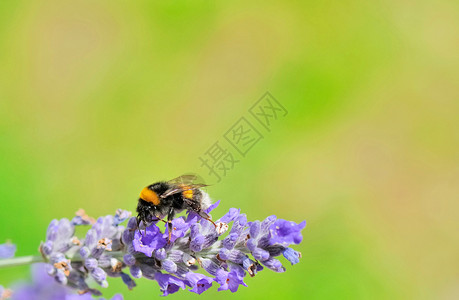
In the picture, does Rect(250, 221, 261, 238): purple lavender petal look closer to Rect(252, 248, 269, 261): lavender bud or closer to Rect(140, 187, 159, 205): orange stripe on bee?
Rect(252, 248, 269, 261): lavender bud

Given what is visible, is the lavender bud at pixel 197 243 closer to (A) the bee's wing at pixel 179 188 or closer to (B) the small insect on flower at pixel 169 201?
(B) the small insect on flower at pixel 169 201

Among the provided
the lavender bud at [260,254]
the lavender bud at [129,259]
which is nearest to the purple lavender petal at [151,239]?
the lavender bud at [129,259]

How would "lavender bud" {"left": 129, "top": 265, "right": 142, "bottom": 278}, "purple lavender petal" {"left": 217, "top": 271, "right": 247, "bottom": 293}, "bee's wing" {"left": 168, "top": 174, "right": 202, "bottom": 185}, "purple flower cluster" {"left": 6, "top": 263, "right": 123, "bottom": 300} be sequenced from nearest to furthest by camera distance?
"purple lavender petal" {"left": 217, "top": 271, "right": 247, "bottom": 293} → "lavender bud" {"left": 129, "top": 265, "right": 142, "bottom": 278} → "bee's wing" {"left": 168, "top": 174, "right": 202, "bottom": 185} → "purple flower cluster" {"left": 6, "top": 263, "right": 123, "bottom": 300}

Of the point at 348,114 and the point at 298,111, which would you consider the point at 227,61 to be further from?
the point at 348,114

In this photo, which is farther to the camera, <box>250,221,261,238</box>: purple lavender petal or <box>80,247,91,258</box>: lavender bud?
<box>80,247,91,258</box>: lavender bud

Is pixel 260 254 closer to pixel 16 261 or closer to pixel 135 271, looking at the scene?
pixel 135 271

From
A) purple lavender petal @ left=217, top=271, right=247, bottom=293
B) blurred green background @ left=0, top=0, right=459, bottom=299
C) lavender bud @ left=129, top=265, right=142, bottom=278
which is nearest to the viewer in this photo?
purple lavender petal @ left=217, top=271, right=247, bottom=293

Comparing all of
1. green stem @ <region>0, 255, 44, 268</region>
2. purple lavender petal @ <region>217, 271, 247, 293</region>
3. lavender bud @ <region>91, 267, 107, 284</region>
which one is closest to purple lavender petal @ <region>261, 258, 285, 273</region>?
purple lavender petal @ <region>217, 271, 247, 293</region>
